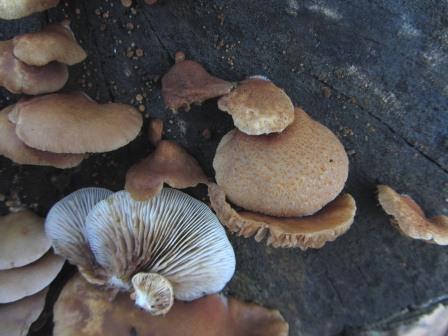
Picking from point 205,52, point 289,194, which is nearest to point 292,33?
point 205,52

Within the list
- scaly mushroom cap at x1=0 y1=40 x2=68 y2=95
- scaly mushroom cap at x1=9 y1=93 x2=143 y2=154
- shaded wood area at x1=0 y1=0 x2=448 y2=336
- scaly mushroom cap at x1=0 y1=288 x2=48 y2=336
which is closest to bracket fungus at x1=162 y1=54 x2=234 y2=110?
shaded wood area at x1=0 y1=0 x2=448 y2=336

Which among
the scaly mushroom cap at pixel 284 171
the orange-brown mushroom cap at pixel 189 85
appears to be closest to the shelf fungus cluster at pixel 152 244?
the scaly mushroom cap at pixel 284 171

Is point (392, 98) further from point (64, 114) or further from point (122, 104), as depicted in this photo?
point (64, 114)

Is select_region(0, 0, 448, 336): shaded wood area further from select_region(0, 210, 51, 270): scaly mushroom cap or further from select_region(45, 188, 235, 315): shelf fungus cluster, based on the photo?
select_region(45, 188, 235, 315): shelf fungus cluster

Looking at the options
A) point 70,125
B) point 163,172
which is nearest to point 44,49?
point 70,125

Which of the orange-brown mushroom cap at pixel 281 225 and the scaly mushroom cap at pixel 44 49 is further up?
the scaly mushroom cap at pixel 44 49

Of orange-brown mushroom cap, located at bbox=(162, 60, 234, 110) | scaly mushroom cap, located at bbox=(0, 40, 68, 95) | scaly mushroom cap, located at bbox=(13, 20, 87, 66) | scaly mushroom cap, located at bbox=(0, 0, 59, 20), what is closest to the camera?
scaly mushroom cap, located at bbox=(0, 0, 59, 20)

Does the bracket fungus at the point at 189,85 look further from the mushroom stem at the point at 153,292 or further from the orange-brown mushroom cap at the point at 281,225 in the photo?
the mushroom stem at the point at 153,292

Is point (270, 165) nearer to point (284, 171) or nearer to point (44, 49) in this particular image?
point (284, 171)
